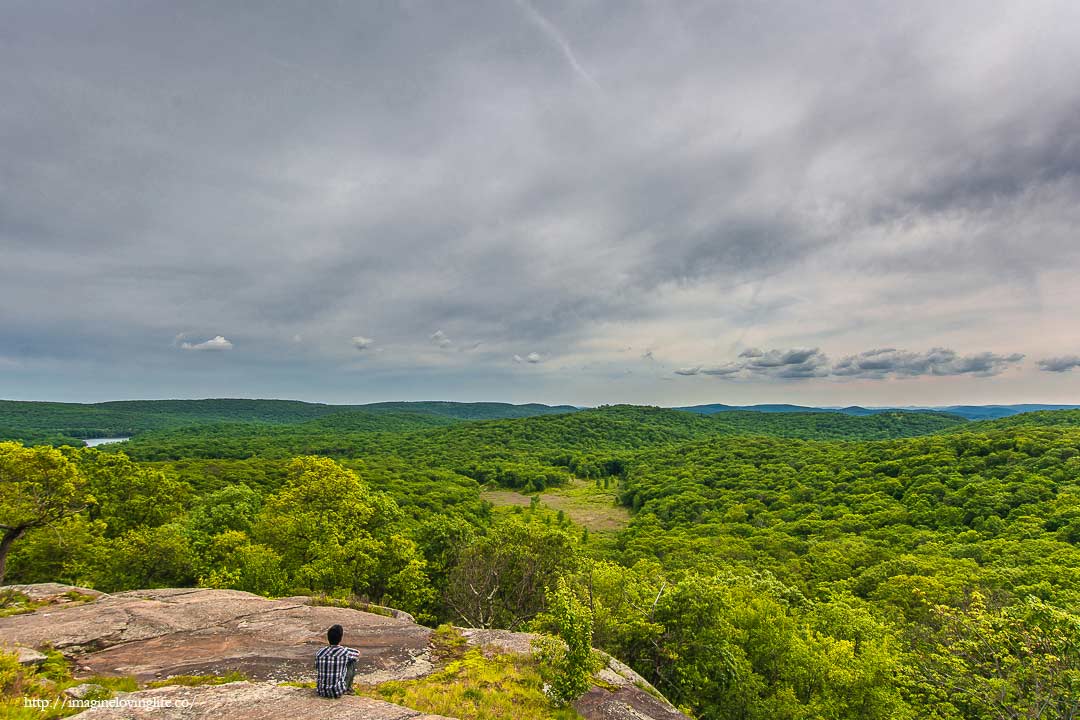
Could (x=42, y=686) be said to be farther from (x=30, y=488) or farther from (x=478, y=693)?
(x=30, y=488)

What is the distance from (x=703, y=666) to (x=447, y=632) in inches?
566

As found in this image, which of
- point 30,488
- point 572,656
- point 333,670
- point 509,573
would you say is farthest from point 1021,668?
point 30,488

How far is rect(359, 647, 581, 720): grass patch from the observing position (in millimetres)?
12992

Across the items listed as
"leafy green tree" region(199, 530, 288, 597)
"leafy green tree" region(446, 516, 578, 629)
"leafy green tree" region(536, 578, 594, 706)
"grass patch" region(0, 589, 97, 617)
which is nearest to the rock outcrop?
"grass patch" region(0, 589, 97, 617)

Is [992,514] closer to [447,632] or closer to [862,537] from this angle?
[862,537]

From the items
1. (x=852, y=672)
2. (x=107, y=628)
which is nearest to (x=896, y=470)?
(x=852, y=672)

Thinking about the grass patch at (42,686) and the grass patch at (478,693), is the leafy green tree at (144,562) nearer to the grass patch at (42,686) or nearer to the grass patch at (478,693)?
the grass patch at (42,686)

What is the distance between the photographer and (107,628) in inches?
618

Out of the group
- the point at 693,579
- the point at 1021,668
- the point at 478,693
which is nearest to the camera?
the point at 478,693

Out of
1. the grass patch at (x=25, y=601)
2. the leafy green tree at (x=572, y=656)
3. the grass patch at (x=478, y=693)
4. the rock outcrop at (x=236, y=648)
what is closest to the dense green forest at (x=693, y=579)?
the leafy green tree at (x=572, y=656)

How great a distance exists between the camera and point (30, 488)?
24.2 m

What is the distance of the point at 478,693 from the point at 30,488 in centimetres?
2919

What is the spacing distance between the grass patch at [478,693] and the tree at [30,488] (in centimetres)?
2503

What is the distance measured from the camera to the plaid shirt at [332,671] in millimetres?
12031
